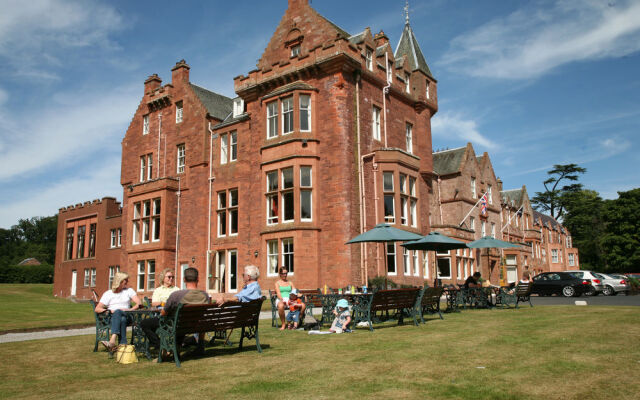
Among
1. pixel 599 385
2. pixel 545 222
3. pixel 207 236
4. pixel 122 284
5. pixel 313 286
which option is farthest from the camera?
pixel 545 222

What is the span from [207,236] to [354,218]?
988 centimetres

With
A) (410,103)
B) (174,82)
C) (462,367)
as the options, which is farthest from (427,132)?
(462,367)

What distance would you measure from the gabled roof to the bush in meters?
53.1

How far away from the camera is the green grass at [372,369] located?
5398mm

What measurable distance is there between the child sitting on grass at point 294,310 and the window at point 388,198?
12.1 m

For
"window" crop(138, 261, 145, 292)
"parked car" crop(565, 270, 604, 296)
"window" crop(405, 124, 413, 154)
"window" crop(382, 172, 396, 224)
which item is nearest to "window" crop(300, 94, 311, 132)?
"window" crop(382, 172, 396, 224)

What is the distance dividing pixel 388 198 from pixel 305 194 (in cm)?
412

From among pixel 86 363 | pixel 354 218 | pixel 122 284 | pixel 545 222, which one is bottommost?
pixel 86 363

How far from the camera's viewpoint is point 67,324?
46.1 ft

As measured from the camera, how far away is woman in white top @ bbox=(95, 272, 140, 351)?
8648 millimetres

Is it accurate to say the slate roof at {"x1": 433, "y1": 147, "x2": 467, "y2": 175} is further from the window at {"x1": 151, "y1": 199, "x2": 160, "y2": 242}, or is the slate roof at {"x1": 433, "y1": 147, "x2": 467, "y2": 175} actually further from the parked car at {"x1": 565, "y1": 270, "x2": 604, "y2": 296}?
the window at {"x1": 151, "y1": 199, "x2": 160, "y2": 242}

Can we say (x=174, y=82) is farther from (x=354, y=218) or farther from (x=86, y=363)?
(x=86, y=363)

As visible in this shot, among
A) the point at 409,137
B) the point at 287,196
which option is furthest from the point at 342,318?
the point at 409,137

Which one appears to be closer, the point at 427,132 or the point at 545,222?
the point at 427,132
